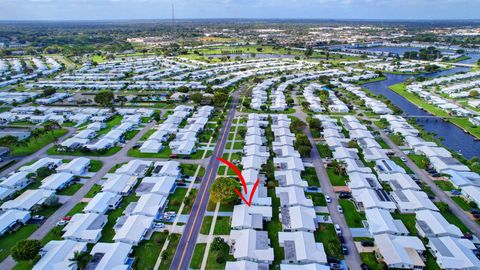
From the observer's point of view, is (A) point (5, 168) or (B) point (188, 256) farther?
(A) point (5, 168)

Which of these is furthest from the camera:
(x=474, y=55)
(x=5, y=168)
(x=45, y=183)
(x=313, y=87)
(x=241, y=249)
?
(x=474, y=55)

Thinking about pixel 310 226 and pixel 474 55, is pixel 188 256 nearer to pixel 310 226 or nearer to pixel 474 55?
pixel 310 226

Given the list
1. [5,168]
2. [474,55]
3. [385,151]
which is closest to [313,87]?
[385,151]

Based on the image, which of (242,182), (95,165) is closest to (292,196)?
(242,182)

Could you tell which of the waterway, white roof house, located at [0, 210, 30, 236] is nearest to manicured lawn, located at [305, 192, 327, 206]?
the waterway

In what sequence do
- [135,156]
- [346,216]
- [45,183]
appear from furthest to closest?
[135,156] < [45,183] < [346,216]

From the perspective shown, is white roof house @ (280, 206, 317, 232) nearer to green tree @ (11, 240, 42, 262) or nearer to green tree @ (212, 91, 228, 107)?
green tree @ (11, 240, 42, 262)
